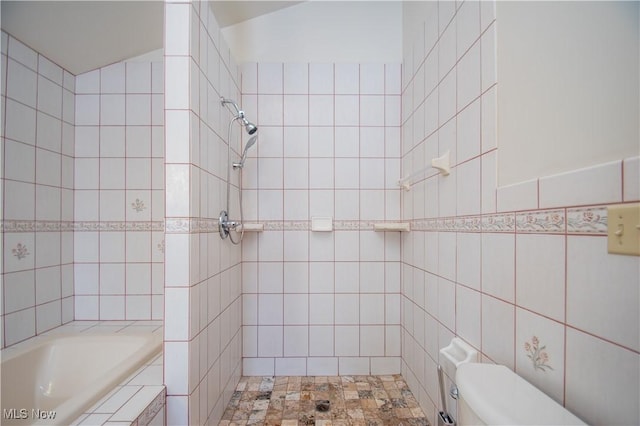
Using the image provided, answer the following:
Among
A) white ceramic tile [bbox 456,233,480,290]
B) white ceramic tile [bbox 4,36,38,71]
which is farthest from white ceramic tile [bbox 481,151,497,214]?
white ceramic tile [bbox 4,36,38,71]

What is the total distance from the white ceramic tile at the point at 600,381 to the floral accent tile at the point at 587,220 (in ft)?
0.77

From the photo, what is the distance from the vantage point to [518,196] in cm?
81

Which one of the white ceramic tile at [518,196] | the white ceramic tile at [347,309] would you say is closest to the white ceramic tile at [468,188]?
the white ceramic tile at [518,196]

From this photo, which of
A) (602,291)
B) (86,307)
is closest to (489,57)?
(602,291)

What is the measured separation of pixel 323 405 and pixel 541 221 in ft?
4.79

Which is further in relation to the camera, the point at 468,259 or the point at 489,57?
the point at 468,259

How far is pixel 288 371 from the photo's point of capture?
185 centimetres

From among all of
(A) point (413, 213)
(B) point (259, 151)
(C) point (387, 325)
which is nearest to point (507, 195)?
(A) point (413, 213)

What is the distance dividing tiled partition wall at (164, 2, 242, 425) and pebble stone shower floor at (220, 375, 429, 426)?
232 millimetres

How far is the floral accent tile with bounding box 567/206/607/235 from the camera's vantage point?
573 mm

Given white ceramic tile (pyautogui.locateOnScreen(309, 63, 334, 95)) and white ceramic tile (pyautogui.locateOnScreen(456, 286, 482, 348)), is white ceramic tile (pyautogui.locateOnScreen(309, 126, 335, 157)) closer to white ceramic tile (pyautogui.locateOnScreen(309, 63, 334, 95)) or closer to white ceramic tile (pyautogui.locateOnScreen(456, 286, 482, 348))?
white ceramic tile (pyautogui.locateOnScreen(309, 63, 334, 95))

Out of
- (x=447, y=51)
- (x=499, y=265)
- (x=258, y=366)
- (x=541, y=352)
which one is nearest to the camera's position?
(x=541, y=352)

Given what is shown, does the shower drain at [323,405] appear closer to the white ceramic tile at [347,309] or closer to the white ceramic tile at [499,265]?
the white ceramic tile at [347,309]

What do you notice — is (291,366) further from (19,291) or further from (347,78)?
(347,78)
